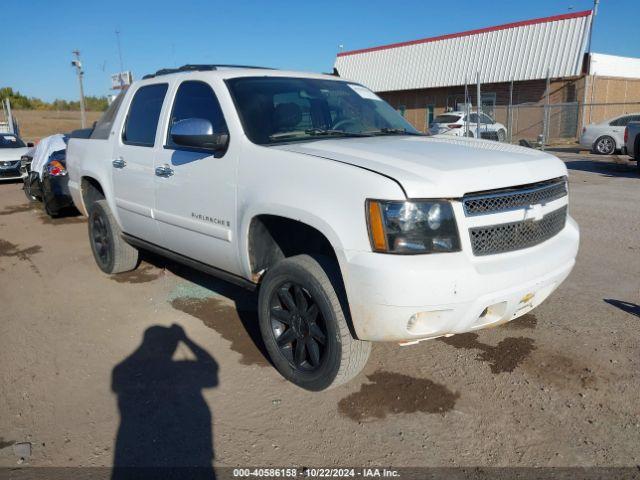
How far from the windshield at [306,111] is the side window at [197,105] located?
0.57ft

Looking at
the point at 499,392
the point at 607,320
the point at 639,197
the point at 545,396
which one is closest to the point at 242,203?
the point at 499,392

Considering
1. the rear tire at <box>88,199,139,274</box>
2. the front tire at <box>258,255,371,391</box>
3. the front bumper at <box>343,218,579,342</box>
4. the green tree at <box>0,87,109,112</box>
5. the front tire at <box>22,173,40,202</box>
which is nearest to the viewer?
the front bumper at <box>343,218,579,342</box>

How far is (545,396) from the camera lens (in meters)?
3.14

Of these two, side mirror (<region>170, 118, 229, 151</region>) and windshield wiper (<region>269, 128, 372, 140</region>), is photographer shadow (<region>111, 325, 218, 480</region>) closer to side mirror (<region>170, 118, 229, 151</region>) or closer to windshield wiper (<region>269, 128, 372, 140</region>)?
side mirror (<region>170, 118, 229, 151</region>)

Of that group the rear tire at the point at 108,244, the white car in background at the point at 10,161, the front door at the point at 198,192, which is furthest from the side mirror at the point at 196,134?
the white car in background at the point at 10,161

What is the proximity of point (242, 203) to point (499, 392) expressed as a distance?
1988 millimetres

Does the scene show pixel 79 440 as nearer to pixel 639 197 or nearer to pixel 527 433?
pixel 527 433

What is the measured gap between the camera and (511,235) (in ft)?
9.45

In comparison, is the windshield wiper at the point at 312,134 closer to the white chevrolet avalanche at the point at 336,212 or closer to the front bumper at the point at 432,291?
the white chevrolet avalanche at the point at 336,212

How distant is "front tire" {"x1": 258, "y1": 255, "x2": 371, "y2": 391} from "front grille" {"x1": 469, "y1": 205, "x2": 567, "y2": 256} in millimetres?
800

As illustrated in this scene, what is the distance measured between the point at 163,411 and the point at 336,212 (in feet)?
5.13

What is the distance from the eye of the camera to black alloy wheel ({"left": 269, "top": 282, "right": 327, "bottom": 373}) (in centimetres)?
311

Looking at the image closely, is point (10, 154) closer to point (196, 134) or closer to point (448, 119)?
point (196, 134)

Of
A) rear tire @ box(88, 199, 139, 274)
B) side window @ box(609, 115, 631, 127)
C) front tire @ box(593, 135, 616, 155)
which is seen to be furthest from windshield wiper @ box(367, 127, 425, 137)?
side window @ box(609, 115, 631, 127)
